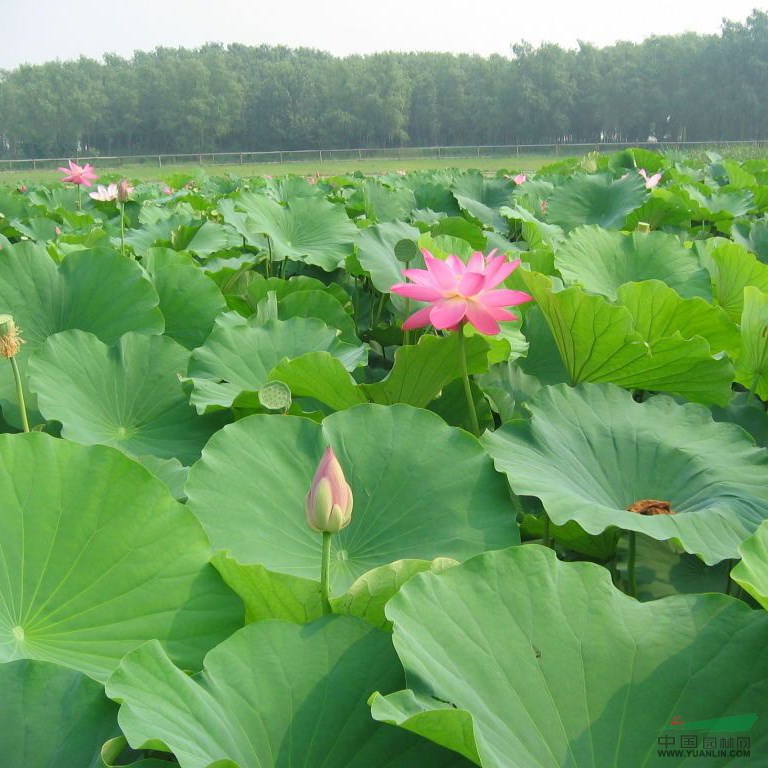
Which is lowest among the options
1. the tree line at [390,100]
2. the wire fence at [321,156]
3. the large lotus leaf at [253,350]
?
the large lotus leaf at [253,350]

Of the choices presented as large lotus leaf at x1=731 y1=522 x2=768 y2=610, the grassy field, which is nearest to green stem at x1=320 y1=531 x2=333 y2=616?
→ large lotus leaf at x1=731 y1=522 x2=768 y2=610

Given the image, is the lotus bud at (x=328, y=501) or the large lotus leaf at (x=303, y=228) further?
the large lotus leaf at (x=303, y=228)

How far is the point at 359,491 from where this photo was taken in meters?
0.74

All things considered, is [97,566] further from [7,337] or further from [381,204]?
[381,204]

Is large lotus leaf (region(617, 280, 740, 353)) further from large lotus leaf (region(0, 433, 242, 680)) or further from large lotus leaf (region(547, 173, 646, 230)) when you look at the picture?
large lotus leaf (region(547, 173, 646, 230))

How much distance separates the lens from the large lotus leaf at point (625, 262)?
1.40 m

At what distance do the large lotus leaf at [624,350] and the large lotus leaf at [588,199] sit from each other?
1506mm

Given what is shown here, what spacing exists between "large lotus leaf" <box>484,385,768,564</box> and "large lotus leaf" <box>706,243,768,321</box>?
0.65 meters

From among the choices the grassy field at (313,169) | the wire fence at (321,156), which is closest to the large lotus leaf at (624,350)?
the grassy field at (313,169)

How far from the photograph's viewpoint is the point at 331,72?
5653 cm

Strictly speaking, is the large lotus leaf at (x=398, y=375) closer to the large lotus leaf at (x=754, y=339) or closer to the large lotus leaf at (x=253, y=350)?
the large lotus leaf at (x=253, y=350)

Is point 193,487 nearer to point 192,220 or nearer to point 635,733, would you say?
point 635,733

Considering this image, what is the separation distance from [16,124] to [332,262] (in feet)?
187

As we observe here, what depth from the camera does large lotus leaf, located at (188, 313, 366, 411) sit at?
1068mm
